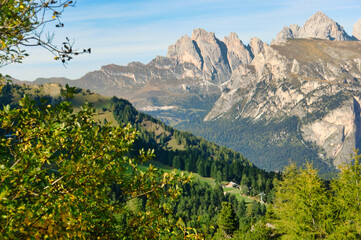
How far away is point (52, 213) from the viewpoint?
744 cm

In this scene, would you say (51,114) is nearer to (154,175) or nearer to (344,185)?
(154,175)

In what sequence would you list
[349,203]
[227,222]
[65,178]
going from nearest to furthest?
[65,178], [349,203], [227,222]

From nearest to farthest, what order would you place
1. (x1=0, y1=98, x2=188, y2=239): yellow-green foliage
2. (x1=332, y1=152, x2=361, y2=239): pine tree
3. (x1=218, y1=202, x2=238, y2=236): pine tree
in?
(x1=0, y1=98, x2=188, y2=239): yellow-green foliage < (x1=332, y1=152, x2=361, y2=239): pine tree < (x1=218, y1=202, x2=238, y2=236): pine tree

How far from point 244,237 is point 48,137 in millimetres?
50256

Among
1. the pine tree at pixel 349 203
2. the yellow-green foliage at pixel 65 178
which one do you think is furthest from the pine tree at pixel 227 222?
the yellow-green foliage at pixel 65 178

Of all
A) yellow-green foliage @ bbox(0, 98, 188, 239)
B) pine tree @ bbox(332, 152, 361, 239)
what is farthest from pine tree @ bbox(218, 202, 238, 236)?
yellow-green foliage @ bbox(0, 98, 188, 239)

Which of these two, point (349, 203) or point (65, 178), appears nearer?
point (65, 178)

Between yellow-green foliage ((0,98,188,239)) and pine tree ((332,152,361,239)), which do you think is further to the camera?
pine tree ((332,152,361,239))

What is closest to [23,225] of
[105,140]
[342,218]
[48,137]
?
[48,137]

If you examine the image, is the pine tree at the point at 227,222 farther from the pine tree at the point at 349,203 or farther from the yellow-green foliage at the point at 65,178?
the yellow-green foliage at the point at 65,178

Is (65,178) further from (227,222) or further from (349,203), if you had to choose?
(227,222)


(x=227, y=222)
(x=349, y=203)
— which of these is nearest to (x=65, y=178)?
(x=349, y=203)

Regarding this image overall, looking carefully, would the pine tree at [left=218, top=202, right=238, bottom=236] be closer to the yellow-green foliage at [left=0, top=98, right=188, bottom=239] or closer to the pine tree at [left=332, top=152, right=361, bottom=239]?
the pine tree at [left=332, top=152, right=361, bottom=239]

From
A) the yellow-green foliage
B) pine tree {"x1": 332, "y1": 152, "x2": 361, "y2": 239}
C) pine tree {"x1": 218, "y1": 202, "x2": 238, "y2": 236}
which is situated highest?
the yellow-green foliage
